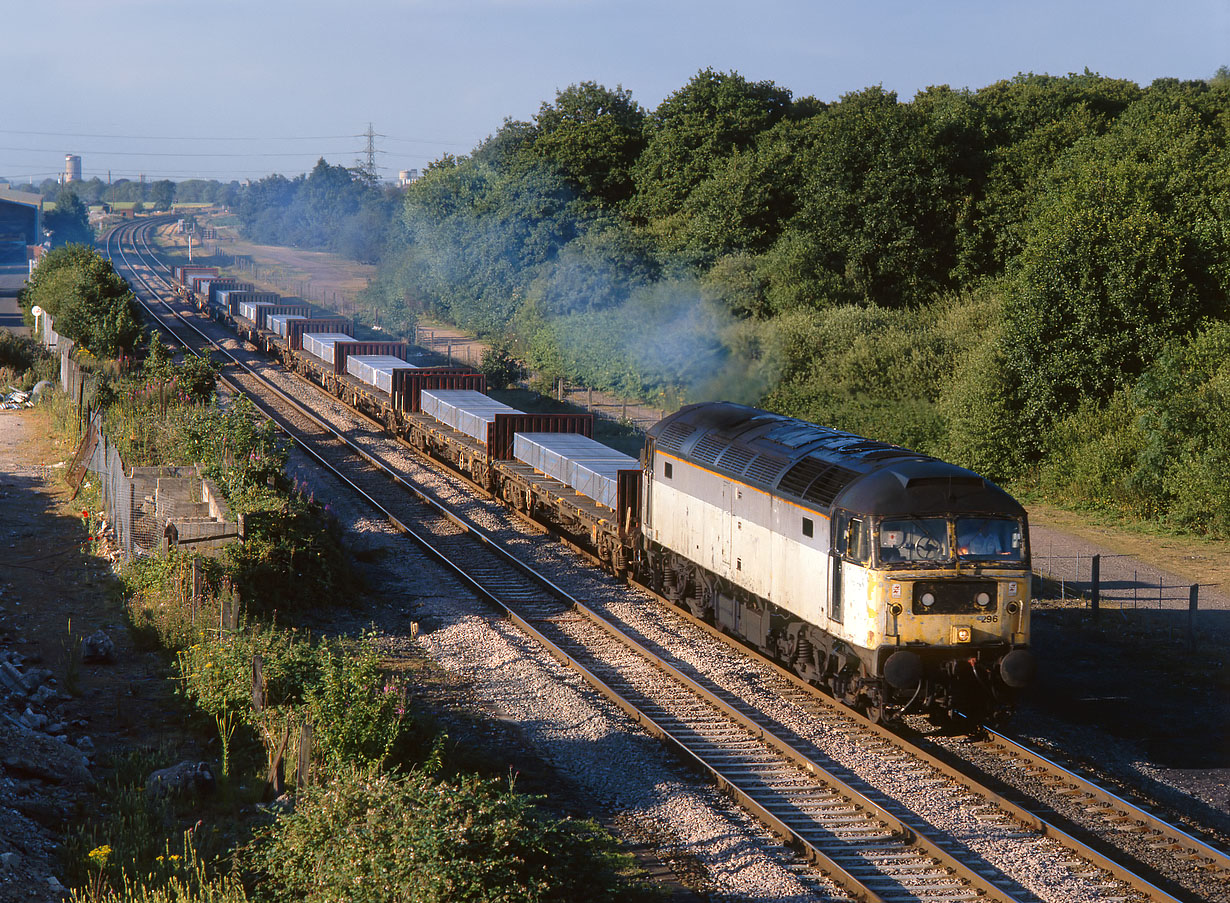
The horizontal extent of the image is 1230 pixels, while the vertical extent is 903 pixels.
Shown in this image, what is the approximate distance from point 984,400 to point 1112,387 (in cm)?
352

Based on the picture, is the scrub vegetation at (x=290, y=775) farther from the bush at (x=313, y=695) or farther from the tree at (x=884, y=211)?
the tree at (x=884, y=211)

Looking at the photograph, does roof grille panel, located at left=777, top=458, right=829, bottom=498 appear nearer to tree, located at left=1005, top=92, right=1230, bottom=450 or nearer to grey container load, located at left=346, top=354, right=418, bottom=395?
tree, located at left=1005, top=92, right=1230, bottom=450

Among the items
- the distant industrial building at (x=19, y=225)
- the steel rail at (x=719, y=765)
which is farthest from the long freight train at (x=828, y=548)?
the distant industrial building at (x=19, y=225)

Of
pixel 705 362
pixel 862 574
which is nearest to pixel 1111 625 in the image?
pixel 862 574

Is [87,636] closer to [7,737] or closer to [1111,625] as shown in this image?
[7,737]

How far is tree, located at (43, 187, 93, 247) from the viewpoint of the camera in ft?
411

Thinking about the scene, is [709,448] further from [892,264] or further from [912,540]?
[892,264]

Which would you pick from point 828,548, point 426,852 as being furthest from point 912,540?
point 426,852

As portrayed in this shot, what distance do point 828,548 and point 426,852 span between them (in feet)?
25.6

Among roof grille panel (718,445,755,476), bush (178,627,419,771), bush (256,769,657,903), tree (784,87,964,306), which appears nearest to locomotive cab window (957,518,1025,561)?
roof grille panel (718,445,755,476)

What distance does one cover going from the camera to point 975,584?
14.3 metres

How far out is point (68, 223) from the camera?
13300cm

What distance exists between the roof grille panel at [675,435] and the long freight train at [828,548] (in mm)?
35

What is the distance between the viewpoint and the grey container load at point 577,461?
23.4 m
